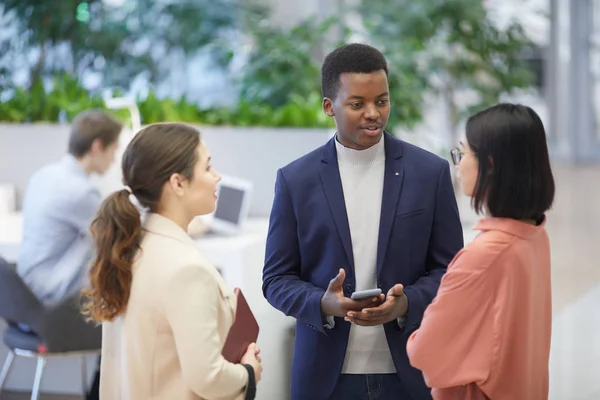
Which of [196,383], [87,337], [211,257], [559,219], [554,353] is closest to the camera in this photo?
[196,383]

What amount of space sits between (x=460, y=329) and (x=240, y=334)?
20.0 inches

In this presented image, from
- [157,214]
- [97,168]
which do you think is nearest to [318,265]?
[157,214]

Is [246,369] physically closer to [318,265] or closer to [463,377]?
[318,265]

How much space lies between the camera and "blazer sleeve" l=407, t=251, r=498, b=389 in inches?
66.6

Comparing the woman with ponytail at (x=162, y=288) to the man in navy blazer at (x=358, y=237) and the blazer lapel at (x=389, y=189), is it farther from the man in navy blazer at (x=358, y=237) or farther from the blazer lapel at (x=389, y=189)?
the blazer lapel at (x=389, y=189)

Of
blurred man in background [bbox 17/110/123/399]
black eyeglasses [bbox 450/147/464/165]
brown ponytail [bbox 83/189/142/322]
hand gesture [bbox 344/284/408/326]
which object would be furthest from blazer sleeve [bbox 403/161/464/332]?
blurred man in background [bbox 17/110/123/399]

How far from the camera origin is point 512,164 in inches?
67.1

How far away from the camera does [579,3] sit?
43.9ft

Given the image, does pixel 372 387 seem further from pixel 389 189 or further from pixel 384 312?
pixel 389 189

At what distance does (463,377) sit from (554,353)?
1.56 m

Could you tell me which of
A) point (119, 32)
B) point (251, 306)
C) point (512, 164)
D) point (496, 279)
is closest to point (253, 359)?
point (496, 279)

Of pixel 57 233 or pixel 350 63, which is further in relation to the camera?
pixel 57 233

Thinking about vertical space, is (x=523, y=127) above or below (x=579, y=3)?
below

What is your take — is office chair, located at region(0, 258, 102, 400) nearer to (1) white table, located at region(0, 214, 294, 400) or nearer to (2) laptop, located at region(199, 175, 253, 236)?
(1) white table, located at region(0, 214, 294, 400)
